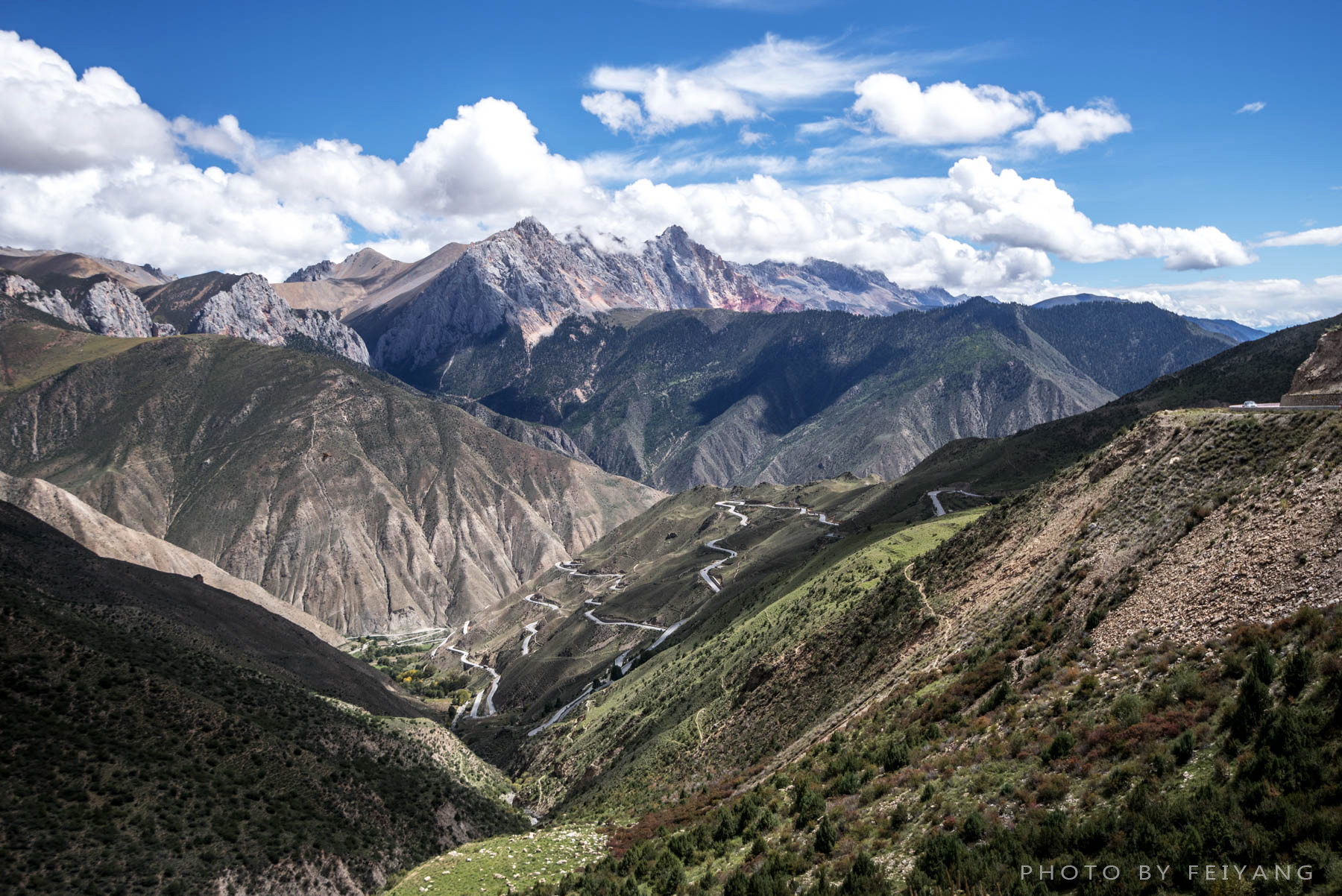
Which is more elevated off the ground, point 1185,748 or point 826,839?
point 1185,748

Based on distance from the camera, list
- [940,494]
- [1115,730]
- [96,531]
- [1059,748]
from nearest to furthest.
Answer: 1. [1115,730]
2. [1059,748]
3. [940,494]
4. [96,531]

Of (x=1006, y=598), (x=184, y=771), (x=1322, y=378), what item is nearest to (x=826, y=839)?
(x=1006, y=598)

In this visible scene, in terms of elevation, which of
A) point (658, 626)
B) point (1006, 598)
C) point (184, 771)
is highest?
point (1006, 598)

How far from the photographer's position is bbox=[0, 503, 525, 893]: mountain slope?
38.1 metres

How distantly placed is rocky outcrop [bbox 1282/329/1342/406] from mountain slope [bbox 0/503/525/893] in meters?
56.5

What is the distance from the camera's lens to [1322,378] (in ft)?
120

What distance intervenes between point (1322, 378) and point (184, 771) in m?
64.8

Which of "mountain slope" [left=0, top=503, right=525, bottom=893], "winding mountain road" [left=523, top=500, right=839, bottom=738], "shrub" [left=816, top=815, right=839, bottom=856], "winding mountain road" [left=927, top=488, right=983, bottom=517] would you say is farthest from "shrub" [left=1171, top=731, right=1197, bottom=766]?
"winding mountain road" [left=523, top=500, right=839, bottom=738]

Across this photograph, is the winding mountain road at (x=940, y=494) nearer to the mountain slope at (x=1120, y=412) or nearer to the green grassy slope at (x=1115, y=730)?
the mountain slope at (x=1120, y=412)

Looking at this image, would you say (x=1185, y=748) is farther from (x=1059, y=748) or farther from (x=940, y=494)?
(x=940, y=494)

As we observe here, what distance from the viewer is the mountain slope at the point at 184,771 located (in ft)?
125

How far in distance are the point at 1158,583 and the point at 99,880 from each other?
4745 centimetres

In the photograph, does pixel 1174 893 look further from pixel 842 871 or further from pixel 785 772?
pixel 785 772

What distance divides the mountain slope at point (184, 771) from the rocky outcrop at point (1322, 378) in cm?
5654
